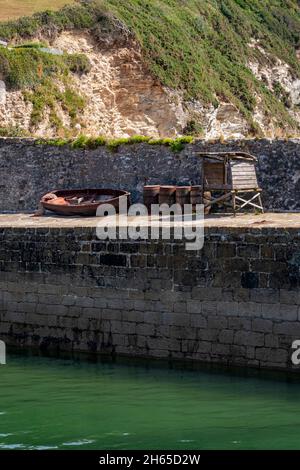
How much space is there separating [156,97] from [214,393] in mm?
27132

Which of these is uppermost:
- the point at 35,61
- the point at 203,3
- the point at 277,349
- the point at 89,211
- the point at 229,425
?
the point at 203,3

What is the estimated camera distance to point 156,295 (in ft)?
52.2

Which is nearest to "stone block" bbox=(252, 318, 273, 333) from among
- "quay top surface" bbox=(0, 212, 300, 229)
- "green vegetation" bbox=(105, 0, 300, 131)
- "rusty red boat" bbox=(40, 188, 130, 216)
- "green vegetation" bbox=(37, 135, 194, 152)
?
"quay top surface" bbox=(0, 212, 300, 229)

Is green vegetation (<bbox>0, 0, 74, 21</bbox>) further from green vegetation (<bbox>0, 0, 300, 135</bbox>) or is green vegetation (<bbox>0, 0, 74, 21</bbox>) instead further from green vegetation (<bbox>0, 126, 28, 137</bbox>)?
green vegetation (<bbox>0, 126, 28, 137</bbox>)

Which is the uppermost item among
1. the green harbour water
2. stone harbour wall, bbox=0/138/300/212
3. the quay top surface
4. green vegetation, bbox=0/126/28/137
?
green vegetation, bbox=0/126/28/137

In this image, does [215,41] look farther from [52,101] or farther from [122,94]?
[52,101]

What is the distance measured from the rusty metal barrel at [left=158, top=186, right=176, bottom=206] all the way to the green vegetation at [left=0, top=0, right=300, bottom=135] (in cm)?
1383

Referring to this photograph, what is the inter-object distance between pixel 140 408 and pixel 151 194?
314 inches

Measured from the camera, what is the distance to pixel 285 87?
5494 centimetres

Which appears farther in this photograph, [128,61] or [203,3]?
[203,3]

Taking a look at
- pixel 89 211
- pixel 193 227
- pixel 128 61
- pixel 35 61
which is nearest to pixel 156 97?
pixel 128 61

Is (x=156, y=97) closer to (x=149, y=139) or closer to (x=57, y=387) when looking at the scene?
(x=149, y=139)

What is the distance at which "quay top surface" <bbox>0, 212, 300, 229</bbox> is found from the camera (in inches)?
676

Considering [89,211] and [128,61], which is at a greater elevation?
[128,61]
